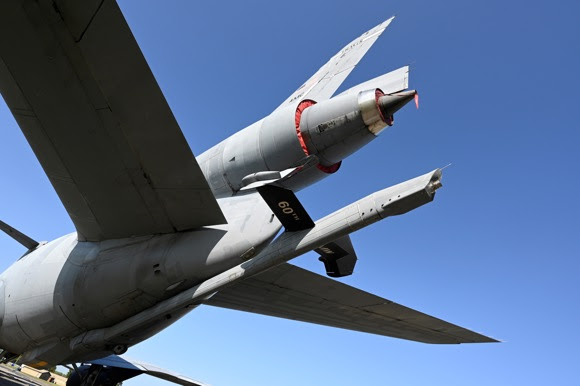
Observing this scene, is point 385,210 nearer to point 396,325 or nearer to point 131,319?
point 131,319

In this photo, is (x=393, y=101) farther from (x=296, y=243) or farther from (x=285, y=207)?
(x=296, y=243)

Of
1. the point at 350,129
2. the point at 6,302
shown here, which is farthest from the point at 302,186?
the point at 6,302

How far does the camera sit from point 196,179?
214 inches

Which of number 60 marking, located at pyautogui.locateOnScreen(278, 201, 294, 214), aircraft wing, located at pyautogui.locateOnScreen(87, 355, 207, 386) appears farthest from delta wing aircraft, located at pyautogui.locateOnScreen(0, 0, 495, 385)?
aircraft wing, located at pyautogui.locateOnScreen(87, 355, 207, 386)

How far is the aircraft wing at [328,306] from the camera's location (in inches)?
285

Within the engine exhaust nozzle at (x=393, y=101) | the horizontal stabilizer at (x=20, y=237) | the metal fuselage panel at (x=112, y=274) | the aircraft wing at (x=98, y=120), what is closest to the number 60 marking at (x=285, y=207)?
the metal fuselage panel at (x=112, y=274)

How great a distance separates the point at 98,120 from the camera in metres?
5.00

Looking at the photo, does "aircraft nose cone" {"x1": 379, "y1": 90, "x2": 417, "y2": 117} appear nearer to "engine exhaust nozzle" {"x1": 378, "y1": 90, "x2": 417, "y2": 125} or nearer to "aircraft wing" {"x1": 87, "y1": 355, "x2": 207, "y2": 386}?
"engine exhaust nozzle" {"x1": 378, "y1": 90, "x2": 417, "y2": 125}

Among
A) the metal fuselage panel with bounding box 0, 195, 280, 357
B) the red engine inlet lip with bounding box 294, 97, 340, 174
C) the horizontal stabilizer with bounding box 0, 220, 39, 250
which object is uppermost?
the red engine inlet lip with bounding box 294, 97, 340, 174

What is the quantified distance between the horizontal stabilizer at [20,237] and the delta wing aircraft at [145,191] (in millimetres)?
68

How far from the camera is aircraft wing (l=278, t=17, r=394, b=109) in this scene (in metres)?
6.30

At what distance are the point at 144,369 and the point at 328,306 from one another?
6.03 meters

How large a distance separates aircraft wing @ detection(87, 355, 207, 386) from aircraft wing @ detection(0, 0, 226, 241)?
18.3 ft

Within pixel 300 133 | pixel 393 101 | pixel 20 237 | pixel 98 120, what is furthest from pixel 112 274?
pixel 393 101
